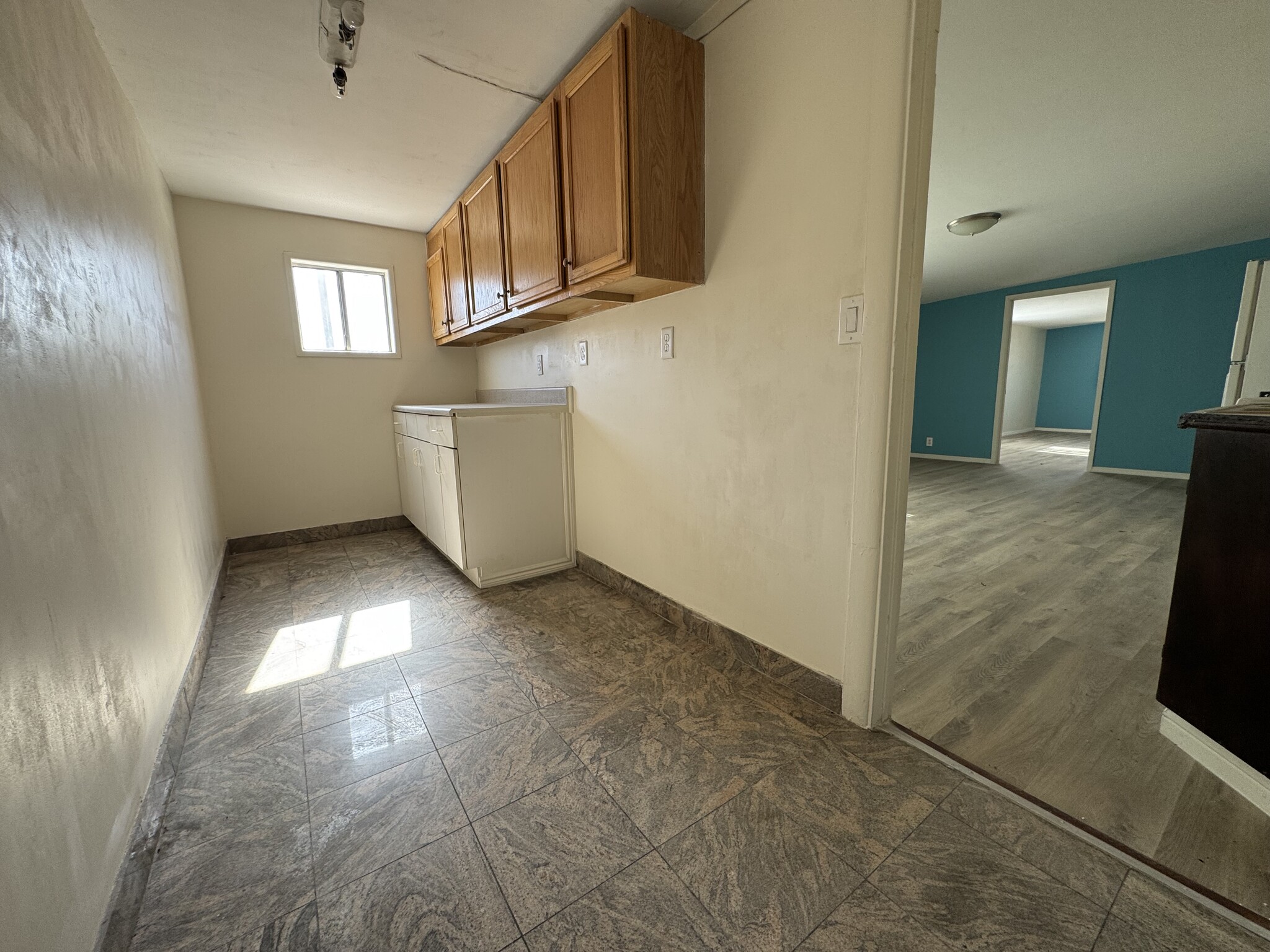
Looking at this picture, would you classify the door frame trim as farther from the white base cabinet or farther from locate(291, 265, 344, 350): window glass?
locate(291, 265, 344, 350): window glass

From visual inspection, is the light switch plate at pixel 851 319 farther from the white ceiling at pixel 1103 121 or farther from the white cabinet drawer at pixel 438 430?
the white cabinet drawer at pixel 438 430

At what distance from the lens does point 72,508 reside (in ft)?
3.26

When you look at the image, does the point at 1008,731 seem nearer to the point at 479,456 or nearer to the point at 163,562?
the point at 479,456

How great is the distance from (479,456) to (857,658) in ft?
6.43

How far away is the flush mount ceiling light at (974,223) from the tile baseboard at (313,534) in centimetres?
485

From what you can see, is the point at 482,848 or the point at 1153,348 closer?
the point at 482,848

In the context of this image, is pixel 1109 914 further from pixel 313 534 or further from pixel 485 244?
pixel 313 534

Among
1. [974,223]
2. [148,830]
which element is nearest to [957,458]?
[974,223]

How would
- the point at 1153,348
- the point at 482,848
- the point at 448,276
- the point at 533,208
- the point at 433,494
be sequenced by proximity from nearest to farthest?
the point at 482,848
the point at 533,208
the point at 433,494
the point at 448,276
the point at 1153,348

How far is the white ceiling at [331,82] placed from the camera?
62.4 inches

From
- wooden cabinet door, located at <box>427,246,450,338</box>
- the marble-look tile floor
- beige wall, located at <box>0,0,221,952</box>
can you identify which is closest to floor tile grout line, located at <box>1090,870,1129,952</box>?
the marble-look tile floor

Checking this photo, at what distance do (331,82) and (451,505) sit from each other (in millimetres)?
1898

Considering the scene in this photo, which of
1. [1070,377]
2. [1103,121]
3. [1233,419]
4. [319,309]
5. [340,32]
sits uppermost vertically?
[1103,121]

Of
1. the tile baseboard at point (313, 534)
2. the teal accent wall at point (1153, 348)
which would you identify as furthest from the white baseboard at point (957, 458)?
the tile baseboard at point (313, 534)
